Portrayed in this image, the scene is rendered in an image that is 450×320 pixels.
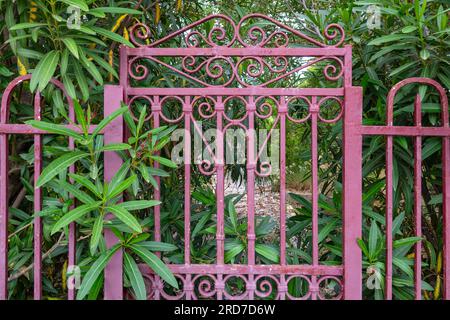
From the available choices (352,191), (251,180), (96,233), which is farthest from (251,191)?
(96,233)

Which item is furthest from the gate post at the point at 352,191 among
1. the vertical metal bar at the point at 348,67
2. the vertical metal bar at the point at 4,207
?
the vertical metal bar at the point at 4,207

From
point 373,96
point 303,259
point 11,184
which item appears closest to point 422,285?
point 303,259

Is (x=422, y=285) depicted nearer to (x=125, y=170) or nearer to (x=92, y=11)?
(x=125, y=170)

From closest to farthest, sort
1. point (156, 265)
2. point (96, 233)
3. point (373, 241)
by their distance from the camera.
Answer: point (96, 233), point (156, 265), point (373, 241)

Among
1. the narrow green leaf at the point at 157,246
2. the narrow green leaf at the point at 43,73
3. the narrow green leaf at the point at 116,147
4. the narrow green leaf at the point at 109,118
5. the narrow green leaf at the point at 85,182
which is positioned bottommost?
the narrow green leaf at the point at 157,246

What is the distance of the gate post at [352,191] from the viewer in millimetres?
1666

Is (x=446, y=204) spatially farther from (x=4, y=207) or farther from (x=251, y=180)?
(x=4, y=207)

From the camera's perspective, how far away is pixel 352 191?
167cm

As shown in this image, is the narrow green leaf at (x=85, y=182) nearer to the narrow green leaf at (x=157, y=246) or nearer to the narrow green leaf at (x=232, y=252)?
the narrow green leaf at (x=157, y=246)

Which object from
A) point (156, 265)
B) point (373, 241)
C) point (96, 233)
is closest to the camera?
point (96, 233)

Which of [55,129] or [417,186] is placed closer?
[55,129]

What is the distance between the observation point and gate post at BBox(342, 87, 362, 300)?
1.67 m

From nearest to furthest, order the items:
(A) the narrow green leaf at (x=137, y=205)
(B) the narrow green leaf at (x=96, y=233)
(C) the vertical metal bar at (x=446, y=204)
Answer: (B) the narrow green leaf at (x=96, y=233), (A) the narrow green leaf at (x=137, y=205), (C) the vertical metal bar at (x=446, y=204)

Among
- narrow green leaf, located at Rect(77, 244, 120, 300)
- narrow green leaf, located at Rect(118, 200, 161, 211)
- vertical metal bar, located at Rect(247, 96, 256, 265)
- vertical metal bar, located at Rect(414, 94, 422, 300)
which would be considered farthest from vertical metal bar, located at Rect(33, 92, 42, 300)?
vertical metal bar, located at Rect(414, 94, 422, 300)
